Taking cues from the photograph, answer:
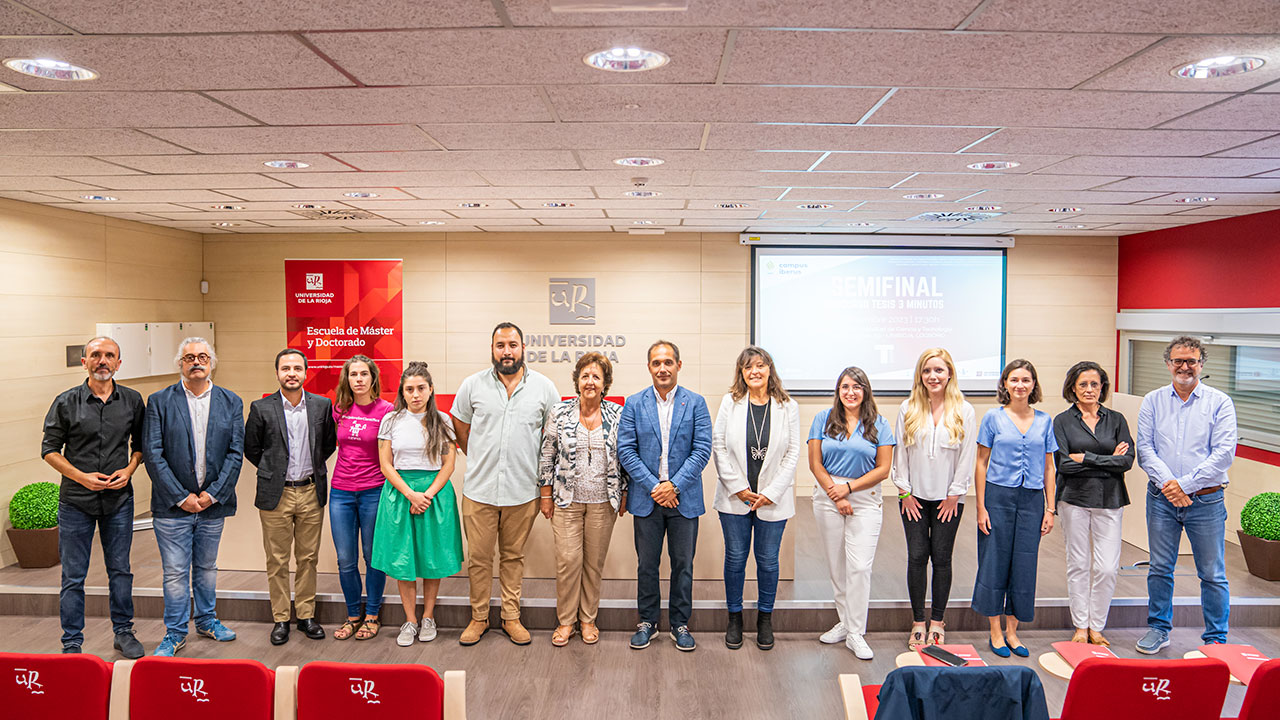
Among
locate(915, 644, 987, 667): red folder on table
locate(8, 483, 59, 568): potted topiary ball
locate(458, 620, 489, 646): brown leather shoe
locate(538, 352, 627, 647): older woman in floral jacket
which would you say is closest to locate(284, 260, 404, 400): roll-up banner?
locate(8, 483, 59, 568): potted topiary ball

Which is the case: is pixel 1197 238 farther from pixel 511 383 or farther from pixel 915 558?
pixel 511 383

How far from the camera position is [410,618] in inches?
162

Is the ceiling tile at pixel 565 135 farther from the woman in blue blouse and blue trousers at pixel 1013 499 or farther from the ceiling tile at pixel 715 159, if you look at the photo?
the woman in blue blouse and blue trousers at pixel 1013 499

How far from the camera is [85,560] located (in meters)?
3.87

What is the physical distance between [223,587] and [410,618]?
4.66 feet

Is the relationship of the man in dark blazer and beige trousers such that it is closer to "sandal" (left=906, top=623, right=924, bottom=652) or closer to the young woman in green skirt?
the young woman in green skirt

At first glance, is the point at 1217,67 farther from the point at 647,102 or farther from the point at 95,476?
the point at 95,476

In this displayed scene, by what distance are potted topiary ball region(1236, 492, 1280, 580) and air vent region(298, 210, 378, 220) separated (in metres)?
7.22

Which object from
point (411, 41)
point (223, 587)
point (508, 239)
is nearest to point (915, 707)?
point (411, 41)

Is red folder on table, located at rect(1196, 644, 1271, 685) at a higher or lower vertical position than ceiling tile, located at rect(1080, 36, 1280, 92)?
lower

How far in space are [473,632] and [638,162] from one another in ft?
9.31

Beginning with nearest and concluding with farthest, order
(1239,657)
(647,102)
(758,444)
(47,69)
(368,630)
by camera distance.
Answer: (47,69) < (647,102) < (1239,657) < (758,444) < (368,630)

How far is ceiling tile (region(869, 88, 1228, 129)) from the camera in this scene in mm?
2727

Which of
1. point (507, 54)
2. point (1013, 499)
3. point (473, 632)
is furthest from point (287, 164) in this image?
point (1013, 499)
